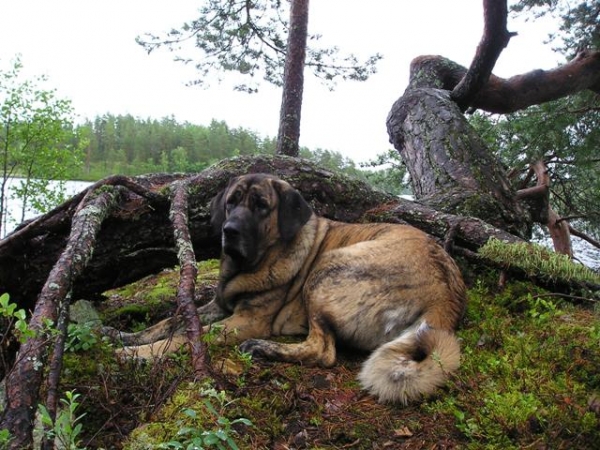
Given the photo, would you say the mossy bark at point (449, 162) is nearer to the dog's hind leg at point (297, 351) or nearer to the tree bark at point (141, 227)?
Answer: the tree bark at point (141, 227)

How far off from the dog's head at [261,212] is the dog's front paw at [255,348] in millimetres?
841

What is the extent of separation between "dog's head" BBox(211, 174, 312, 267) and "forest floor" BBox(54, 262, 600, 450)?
1.03 metres

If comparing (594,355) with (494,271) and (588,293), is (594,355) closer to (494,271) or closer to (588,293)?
(588,293)

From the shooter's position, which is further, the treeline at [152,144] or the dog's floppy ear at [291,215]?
the treeline at [152,144]

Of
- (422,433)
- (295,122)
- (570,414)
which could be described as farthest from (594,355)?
(295,122)

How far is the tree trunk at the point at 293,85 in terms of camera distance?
8188mm

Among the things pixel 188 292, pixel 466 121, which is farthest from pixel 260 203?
pixel 466 121

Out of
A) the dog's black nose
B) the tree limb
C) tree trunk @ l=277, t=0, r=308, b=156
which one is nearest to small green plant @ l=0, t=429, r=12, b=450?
the dog's black nose

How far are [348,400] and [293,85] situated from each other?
248 inches

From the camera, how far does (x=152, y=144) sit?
54.5m

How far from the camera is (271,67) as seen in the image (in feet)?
35.8

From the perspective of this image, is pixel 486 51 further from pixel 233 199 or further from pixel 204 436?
pixel 204 436

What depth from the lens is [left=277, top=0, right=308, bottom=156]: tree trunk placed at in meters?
8.19

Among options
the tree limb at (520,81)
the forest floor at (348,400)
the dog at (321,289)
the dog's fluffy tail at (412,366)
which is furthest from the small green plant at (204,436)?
the tree limb at (520,81)
